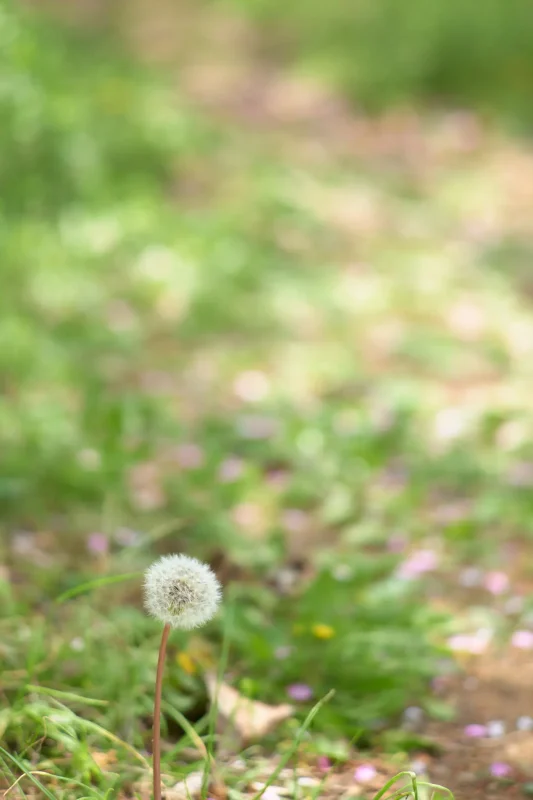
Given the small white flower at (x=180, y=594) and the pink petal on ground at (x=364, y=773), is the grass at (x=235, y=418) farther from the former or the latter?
the small white flower at (x=180, y=594)

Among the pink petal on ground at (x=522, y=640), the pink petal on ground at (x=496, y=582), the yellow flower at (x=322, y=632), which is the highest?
the pink petal on ground at (x=496, y=582)

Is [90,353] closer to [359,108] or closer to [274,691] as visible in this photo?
[274,691]

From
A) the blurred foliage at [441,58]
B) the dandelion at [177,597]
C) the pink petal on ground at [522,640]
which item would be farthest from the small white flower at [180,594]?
the blurred foliage at [441,58]

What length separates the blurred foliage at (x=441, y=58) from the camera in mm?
6973

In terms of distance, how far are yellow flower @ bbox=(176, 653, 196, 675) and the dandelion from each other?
22.9 inches

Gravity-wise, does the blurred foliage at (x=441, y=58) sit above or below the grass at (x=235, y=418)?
above

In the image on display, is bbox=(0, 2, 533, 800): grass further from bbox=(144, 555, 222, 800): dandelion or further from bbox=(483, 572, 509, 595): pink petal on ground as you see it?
bbox=(144, 555, 222, 800): dandelion

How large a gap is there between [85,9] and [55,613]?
8.67 meters

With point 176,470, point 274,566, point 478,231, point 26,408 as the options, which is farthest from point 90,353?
point 478,231

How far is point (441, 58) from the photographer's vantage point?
7.17m

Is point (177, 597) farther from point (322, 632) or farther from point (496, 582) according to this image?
point (496, 582)

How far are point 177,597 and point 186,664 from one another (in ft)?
2.24

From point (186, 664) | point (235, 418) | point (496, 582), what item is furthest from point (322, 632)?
point (235, 418)

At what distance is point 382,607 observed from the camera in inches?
83.0
